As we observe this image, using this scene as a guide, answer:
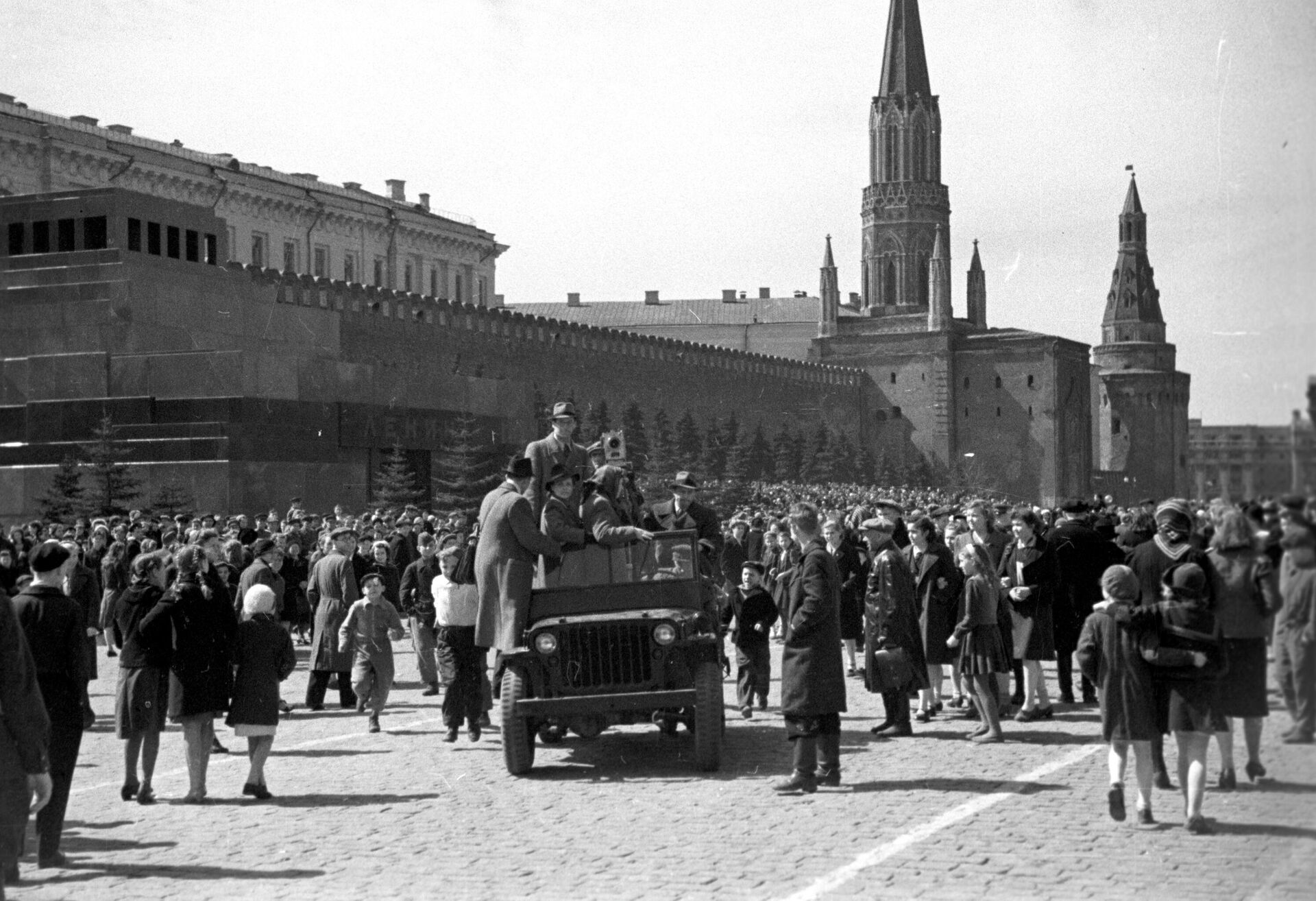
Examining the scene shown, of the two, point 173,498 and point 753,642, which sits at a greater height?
point 173,498

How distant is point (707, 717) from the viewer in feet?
32.2

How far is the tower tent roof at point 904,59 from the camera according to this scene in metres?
99.6

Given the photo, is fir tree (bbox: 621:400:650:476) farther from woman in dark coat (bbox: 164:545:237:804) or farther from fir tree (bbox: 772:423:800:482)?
woman in dark coat (bbox: 164:545:237:804)

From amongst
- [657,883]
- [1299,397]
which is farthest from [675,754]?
[1299,397]

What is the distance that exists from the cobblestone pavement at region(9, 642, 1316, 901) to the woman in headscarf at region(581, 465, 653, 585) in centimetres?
114

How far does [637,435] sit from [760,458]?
41.5 feet

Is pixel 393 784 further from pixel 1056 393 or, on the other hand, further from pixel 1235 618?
pixel 1056 393

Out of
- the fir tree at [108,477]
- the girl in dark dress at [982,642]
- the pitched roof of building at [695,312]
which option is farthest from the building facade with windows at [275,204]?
the girl in dark dress at [982,642]

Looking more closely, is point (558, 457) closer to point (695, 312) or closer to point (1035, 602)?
point (1035, 602)

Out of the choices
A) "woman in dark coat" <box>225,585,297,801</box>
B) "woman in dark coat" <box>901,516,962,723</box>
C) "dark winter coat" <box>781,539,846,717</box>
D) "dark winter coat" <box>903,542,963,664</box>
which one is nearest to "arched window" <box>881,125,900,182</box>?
"woman in dark coat" <box>901,516,962,723</box>

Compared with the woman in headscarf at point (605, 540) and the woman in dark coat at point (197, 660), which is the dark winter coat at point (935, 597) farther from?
the woman in dark coat at point (197, 660)

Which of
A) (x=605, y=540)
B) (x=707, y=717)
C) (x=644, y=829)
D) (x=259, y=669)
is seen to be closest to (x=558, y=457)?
(x=605, y=540)

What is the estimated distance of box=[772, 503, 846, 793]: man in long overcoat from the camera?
8.66 meters

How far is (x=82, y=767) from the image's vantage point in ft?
35.9
